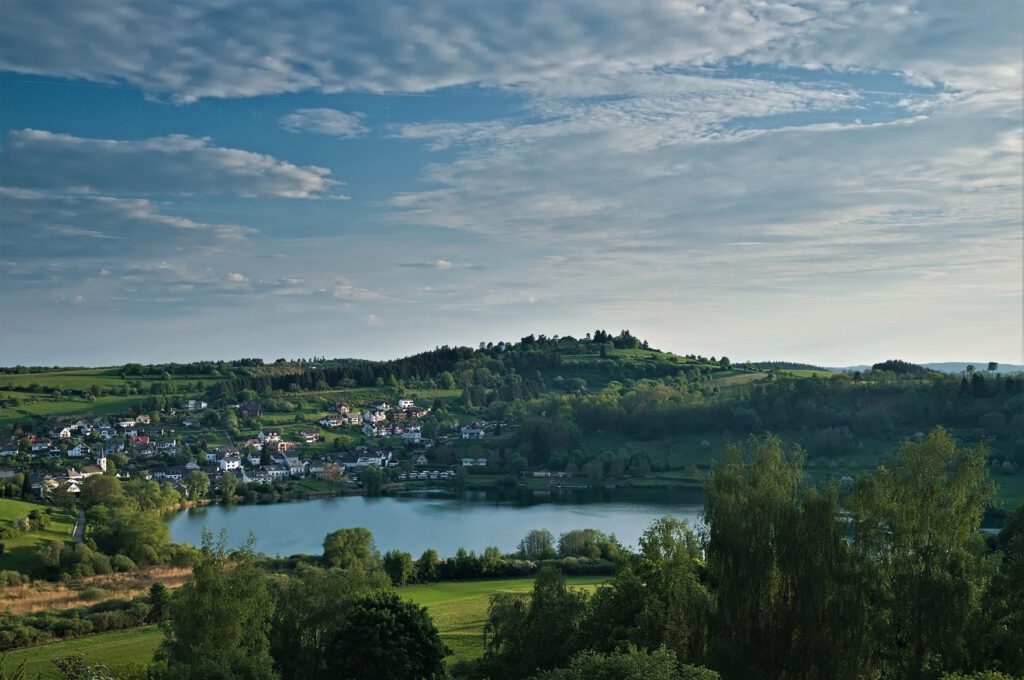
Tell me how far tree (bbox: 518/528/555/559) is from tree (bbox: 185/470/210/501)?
134ft

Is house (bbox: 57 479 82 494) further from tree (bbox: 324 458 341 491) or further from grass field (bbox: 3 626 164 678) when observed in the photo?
grass field (bbox: 3 626 164 678)

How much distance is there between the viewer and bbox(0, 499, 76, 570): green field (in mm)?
42219

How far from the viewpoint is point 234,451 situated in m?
93.9

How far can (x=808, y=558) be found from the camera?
1572 centimetres

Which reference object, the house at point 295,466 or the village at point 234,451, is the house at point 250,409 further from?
the house at point 295,466

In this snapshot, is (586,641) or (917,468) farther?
(586,641)

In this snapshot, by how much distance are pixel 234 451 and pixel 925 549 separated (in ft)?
288

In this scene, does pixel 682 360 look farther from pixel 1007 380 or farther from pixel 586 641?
pixel 586 641

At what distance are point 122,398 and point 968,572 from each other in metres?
123

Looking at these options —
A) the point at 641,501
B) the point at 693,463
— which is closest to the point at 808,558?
the point at 641,501

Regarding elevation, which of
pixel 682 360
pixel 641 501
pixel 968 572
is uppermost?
pixel 682 360

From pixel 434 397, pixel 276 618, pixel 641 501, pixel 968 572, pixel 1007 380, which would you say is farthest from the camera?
pixel 434 397

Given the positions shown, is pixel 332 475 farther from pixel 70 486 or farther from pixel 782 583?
pixel 782 583

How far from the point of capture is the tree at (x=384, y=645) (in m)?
18.6
